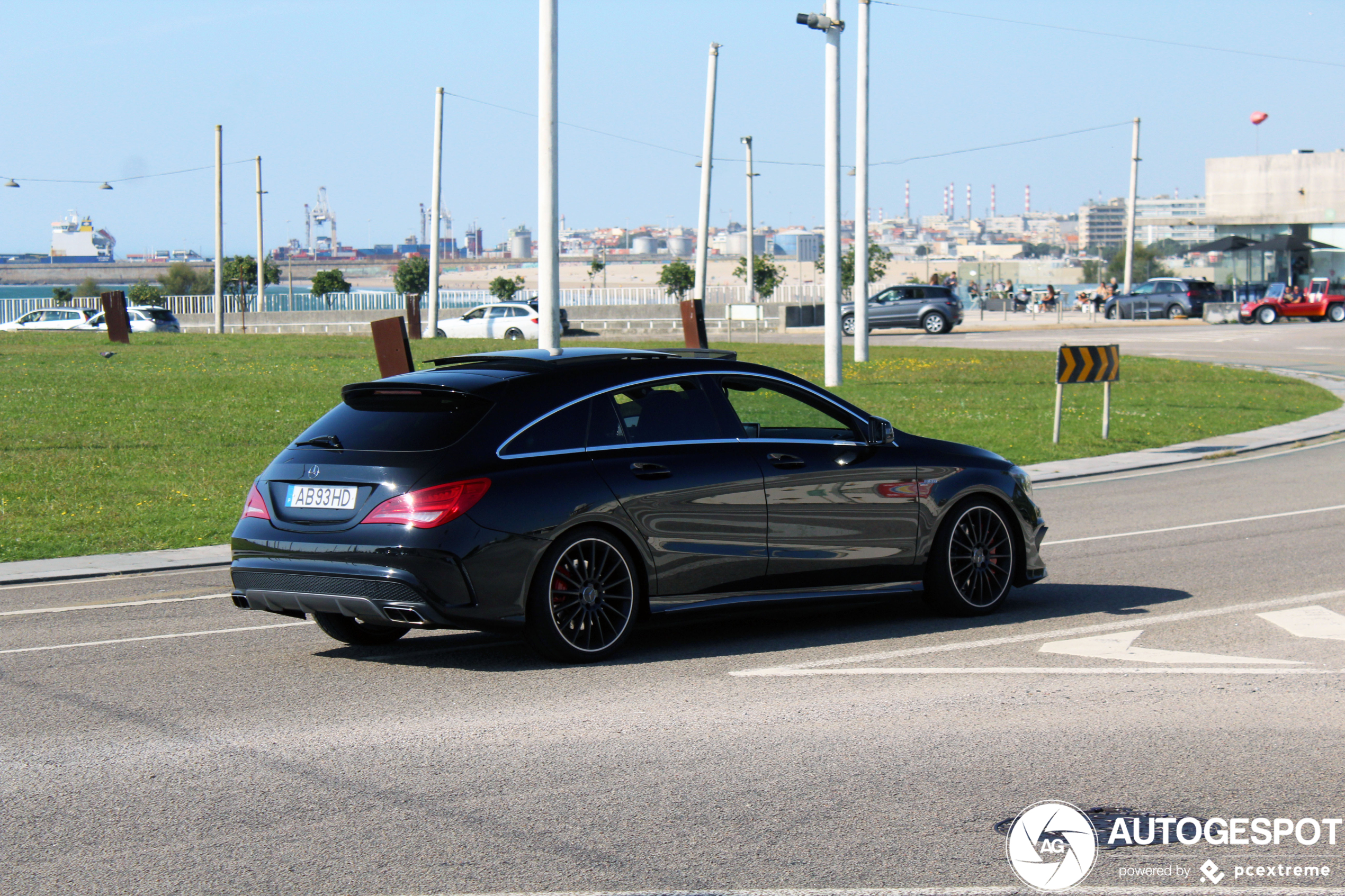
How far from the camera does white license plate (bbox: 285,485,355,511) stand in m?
7.06

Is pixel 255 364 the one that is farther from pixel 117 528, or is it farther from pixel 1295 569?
pixel 1295 569

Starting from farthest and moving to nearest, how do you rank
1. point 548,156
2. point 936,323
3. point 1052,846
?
1. point 936,323
2. point 548,156
3. point 1052,846

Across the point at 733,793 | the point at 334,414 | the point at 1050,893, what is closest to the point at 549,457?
the point at 334,414

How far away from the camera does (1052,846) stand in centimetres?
467

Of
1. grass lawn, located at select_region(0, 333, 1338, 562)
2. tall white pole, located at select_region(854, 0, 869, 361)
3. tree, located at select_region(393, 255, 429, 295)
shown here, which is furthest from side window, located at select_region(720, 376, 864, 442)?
tree, located at select_region(393, 255, 429, 295)

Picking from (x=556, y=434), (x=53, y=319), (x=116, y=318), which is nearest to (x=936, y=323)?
(x=116, y=318)

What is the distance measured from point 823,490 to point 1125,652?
1764mm

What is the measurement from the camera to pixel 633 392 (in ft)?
25.3

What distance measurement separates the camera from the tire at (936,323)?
169 ft

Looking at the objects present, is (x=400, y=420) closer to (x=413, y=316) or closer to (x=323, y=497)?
(x=323, y=497)

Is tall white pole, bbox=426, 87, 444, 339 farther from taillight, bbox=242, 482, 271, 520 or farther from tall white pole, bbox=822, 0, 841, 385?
taillight, bbox=242, 482, 271, 520

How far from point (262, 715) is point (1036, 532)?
4.74 meters

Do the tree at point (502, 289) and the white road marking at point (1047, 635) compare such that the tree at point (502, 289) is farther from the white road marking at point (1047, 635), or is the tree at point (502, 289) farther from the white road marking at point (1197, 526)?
the white road marking at point (1047, 635)

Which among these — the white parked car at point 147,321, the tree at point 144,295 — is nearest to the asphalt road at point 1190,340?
the white parked car at point 147,321
